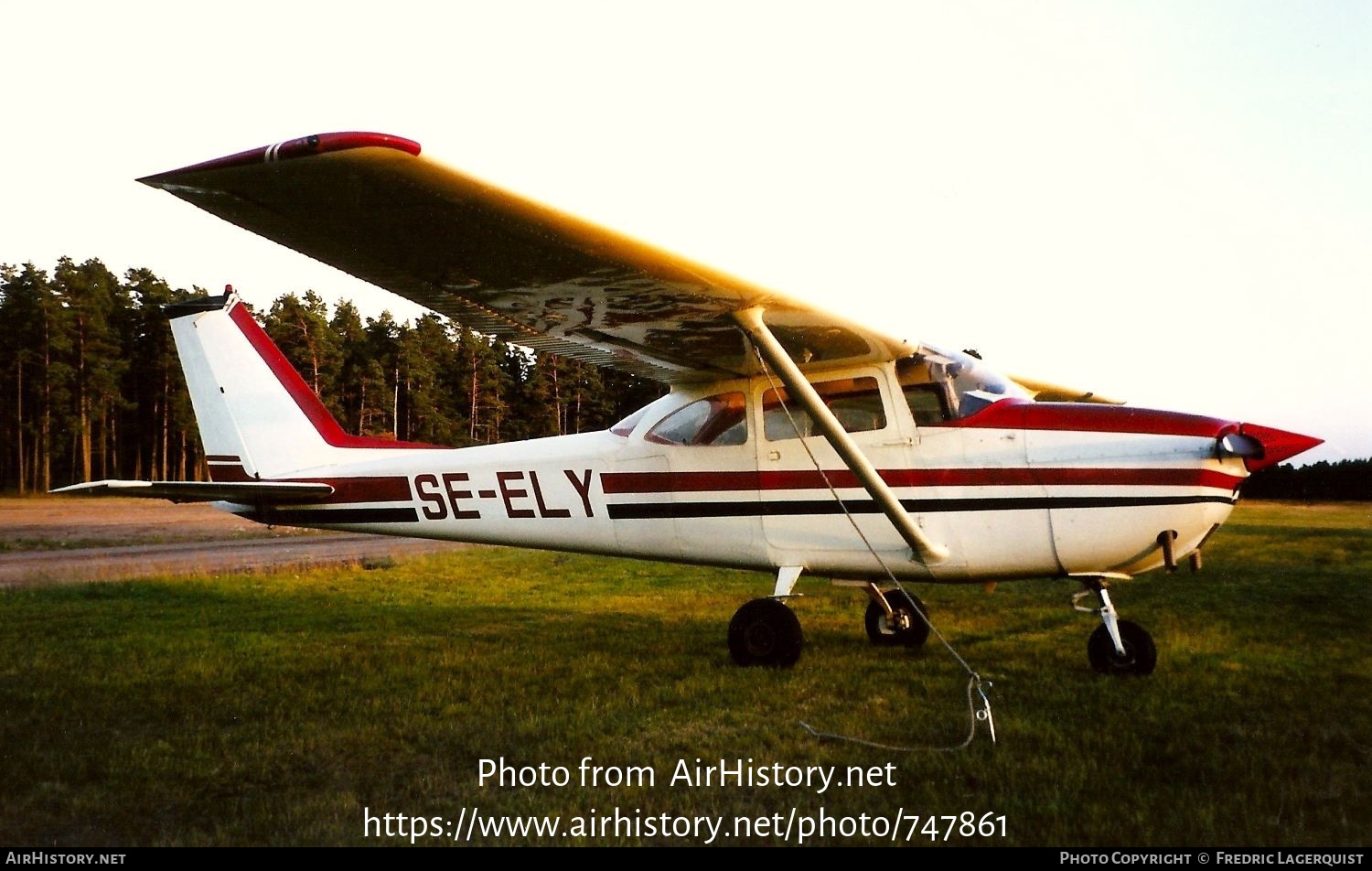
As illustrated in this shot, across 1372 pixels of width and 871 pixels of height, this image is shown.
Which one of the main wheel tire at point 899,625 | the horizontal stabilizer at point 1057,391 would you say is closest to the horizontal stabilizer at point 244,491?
the main wheel tire at point 899,625

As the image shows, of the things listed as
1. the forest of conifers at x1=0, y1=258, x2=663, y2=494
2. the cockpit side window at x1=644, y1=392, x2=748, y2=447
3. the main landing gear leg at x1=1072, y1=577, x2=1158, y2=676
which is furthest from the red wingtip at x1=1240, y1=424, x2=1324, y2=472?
the forest of conifers at x1=0, y1=258, x2=663, y2=494

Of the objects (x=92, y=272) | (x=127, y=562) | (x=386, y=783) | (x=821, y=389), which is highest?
(x=92, y=272)

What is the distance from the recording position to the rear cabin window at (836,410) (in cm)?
590

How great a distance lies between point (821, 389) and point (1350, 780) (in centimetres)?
379

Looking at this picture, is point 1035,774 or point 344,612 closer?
point 1035,774

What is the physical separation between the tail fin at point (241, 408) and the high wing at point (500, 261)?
103 inches

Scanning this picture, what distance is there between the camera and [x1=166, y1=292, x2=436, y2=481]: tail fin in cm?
748

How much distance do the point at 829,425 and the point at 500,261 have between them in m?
2.31

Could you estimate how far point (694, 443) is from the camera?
6.41 metres

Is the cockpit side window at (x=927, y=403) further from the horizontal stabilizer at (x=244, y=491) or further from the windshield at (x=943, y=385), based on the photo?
the horizontal stabilizer at (x=244, y=491)

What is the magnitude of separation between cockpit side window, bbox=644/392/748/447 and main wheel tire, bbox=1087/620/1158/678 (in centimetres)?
283

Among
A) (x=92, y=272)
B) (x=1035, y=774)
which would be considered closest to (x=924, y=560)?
(x=1035, y=774)

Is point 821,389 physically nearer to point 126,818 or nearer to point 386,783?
point 386,783

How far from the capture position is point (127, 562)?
13.7 metres
